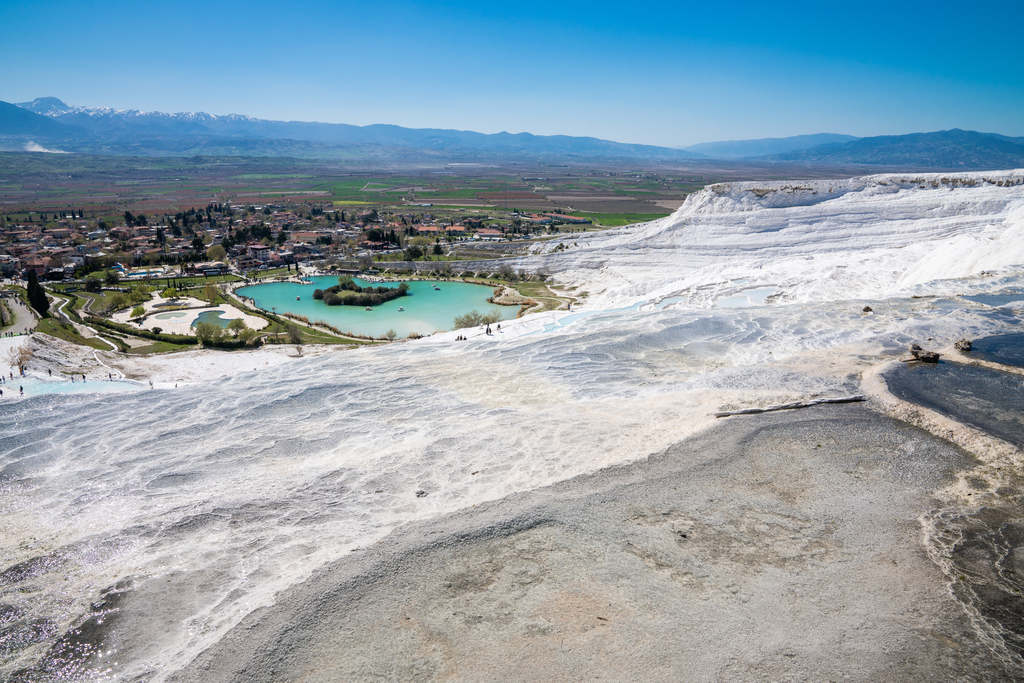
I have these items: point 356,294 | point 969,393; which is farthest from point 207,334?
point 969,393

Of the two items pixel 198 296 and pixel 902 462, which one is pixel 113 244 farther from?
pixel 902 462

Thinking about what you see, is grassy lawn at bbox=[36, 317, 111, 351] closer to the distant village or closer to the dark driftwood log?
the distant village

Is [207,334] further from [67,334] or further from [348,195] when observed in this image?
[348,195]

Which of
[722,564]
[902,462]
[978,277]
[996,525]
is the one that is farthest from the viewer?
[978,277]

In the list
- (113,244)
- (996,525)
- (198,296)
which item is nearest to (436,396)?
(996,525)

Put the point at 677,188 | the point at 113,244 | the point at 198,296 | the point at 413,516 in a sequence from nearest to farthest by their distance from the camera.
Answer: the point at 413,516, the point at 198,296, the point at 113,244, the point at 677,188

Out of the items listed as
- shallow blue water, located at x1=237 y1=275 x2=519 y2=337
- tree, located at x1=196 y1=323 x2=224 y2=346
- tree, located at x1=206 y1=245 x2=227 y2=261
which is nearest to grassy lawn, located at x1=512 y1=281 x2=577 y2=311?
shallow blue water, located at x1=237 y1=275 x2=519 y2=337
